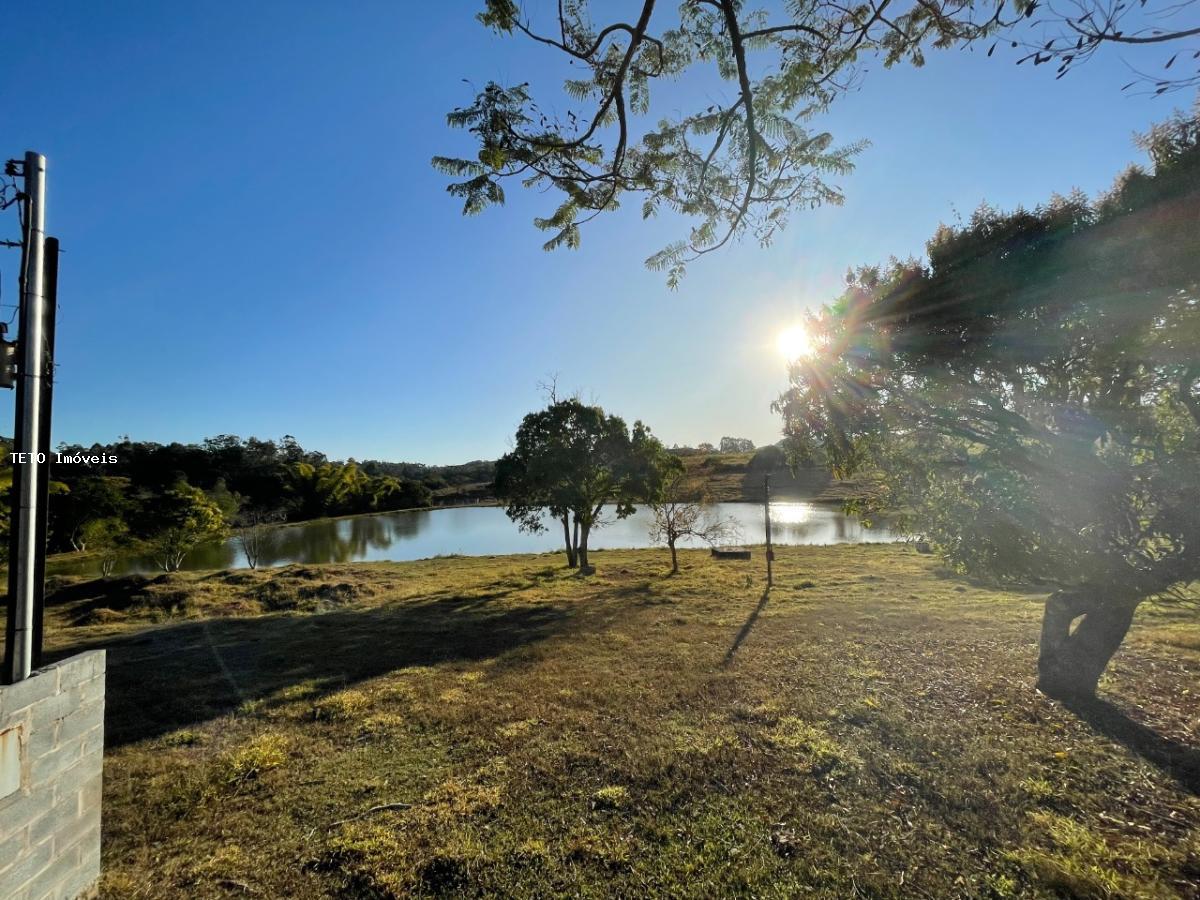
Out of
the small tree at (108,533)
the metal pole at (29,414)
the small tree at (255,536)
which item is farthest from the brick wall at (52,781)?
the small tree at (108,533)

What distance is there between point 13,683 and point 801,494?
63.8 m

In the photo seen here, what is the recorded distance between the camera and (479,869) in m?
3.11

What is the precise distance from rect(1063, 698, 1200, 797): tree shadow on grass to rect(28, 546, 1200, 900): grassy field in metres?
0.03

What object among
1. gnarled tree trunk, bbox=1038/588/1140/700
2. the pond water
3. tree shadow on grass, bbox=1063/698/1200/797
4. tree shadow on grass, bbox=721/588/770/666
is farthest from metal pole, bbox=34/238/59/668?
the pond water

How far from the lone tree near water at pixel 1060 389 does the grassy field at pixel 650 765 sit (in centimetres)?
164

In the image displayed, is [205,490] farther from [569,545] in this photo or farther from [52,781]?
[52,781]

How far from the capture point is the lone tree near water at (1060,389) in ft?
14.1

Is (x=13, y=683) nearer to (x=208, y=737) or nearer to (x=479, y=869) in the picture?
(x=479, y=869)

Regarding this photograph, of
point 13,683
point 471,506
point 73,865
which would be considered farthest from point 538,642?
point 471,506

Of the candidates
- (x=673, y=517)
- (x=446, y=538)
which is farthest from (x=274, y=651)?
(x=446, y=538)

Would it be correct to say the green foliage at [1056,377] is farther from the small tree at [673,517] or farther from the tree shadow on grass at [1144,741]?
the small tree at [673,517]

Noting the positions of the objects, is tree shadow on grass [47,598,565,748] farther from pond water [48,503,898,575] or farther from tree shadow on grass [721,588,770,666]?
pond water [48,503,898,575]

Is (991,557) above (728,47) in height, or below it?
below

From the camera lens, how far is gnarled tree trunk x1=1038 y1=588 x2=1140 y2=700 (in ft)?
18.7
